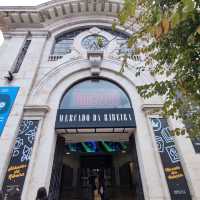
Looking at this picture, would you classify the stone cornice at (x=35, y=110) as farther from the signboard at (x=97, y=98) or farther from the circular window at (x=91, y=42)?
the circular window at (x=91, y=42)

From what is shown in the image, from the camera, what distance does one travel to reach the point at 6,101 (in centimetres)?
981

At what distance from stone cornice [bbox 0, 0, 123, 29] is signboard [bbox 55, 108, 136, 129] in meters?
7.93

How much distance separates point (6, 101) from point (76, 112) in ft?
12.1

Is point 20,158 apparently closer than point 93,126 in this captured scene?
Yes

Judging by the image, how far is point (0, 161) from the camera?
788cm

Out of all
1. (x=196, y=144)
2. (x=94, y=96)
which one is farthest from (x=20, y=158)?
(x=196, y=144)

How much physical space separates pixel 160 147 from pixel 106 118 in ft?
9.41

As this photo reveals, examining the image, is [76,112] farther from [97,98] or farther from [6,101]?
[6,101]

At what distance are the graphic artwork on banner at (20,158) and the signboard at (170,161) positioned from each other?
231 inches

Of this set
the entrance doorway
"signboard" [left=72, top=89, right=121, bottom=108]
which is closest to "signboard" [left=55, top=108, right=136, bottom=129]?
"signboard" [left=72, top=89, right=121, bottom=108]

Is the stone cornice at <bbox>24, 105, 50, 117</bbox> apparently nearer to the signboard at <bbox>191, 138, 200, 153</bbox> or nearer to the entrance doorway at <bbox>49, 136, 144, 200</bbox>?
the entrance doorway at <bbox>49, 136, 144, 200</bbox>

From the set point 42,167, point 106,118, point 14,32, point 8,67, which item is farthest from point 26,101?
point 14,32

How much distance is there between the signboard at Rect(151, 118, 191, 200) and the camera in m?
7.52

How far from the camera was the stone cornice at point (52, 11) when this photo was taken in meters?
13.4
